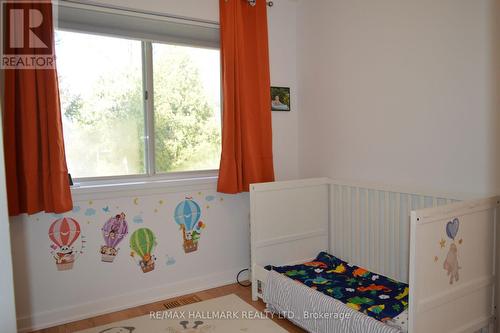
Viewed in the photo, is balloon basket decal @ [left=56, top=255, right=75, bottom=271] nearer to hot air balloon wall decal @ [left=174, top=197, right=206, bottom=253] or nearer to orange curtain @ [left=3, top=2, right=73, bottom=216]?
orange curtain @ [left=3, top=2, right=73, bottom=216]

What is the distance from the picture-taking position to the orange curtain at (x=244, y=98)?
2.87m

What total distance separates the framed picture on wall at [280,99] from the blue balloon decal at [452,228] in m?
1.83

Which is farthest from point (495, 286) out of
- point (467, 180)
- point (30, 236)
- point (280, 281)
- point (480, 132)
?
point (30, 236)

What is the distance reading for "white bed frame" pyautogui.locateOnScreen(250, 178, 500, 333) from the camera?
169cm

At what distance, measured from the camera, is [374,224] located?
268 cm

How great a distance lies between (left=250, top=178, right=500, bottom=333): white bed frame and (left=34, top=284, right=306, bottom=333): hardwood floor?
0.16 meters

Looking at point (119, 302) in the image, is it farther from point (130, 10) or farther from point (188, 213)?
point (130, 10)

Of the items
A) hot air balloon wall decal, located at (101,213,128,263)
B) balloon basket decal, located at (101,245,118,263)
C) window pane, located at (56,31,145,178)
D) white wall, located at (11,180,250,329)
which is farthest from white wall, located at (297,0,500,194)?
balloon basket decal, located at (101,245,118,263)

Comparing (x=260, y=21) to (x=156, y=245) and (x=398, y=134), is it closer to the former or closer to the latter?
(x=398, y=134)

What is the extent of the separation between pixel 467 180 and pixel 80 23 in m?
2.60

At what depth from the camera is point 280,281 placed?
247 centimetres

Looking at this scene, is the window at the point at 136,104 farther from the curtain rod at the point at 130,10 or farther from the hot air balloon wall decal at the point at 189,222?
the hot air balloon wall decal at the point at 189,222

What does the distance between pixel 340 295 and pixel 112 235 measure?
157 centimetres

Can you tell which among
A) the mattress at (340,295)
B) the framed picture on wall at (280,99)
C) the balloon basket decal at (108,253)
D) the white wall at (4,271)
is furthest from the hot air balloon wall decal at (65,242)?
the framed picture on wall at (280,99)
